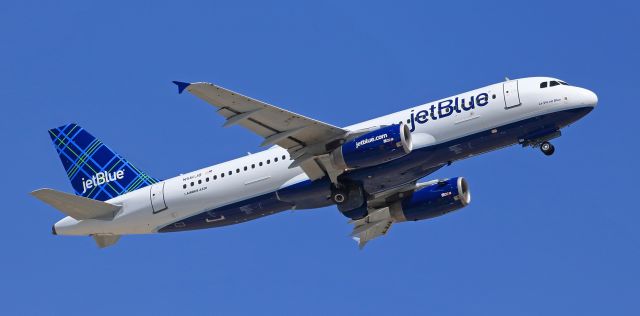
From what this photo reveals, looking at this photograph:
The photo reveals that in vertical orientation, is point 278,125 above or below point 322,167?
above

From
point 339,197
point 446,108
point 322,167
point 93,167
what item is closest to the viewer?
point 446,108

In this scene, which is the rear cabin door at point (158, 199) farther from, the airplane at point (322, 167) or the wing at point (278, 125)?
the wing at point (278, 125)

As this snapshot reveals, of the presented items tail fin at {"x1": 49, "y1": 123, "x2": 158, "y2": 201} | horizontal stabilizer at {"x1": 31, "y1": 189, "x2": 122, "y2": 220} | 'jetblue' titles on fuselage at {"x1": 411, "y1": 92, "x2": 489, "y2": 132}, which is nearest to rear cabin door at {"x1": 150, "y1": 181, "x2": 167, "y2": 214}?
tail fin at {"x1": 49, "y1": 123, "x2": 158, "y2": 201}

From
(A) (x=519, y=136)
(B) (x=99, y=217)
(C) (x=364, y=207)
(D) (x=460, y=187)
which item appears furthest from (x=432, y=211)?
(B) (x=99, y=217)

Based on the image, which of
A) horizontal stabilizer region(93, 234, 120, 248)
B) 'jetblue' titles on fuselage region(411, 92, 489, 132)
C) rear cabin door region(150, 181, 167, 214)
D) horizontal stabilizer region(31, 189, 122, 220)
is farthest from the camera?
horizontal stabilizer region(93, 234, 120, 248)

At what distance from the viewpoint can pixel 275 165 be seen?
51.4 meters

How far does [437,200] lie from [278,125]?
36.3 feet

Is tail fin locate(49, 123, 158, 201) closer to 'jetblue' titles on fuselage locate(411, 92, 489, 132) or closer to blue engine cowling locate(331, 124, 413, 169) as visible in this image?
blue engine cowling locate(331, 124, 413, 169)

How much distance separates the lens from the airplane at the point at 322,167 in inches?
1884

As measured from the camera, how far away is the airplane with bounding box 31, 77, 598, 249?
4784 cm

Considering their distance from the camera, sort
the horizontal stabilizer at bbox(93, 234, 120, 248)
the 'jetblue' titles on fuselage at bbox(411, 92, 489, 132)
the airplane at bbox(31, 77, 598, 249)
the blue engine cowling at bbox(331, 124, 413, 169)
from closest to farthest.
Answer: the blue engine cowling at bbox(331, 124, 413, 169) → the airplane at bbox(31, 77, 598, 249) → the 'jetblue' titles on fuselage at bbox(411, 92, 489, 132) → the horizontal stabilizer at bbox(93, 234, 120, 248)

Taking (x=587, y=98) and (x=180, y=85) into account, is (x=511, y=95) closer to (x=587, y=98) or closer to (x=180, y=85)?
(x=587, y=98)

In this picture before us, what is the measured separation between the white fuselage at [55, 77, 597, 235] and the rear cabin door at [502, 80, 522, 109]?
1.7 inches

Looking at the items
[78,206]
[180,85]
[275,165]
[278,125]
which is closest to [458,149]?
[278,125]
